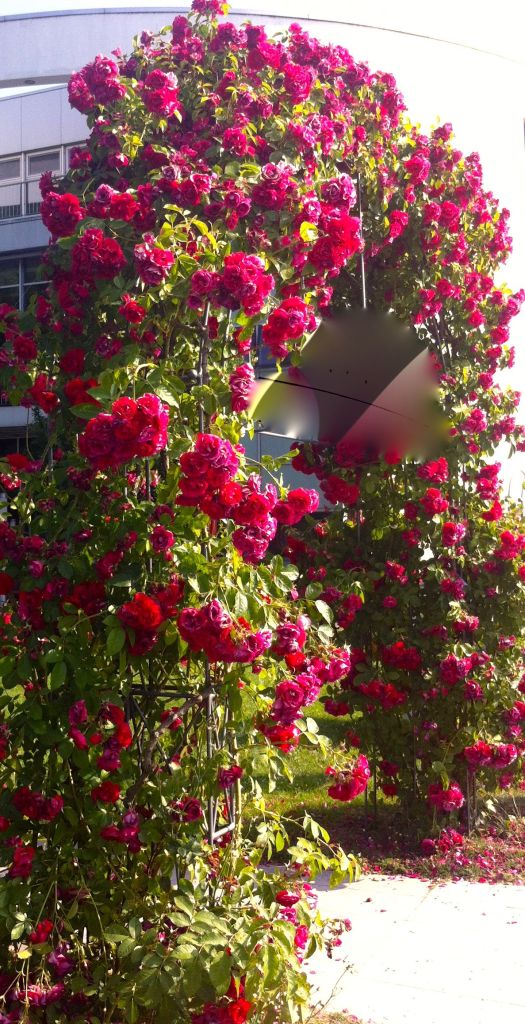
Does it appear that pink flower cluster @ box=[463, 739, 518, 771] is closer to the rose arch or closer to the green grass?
the green grass

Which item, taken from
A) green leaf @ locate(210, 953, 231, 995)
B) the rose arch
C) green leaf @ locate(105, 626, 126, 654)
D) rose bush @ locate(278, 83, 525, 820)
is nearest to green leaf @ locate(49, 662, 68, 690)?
the rose arch

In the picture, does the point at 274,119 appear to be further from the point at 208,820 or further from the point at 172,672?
the point at 208,820

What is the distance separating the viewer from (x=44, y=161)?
21109 millimetres

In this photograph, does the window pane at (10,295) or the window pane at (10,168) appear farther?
the window pane at (10,295)

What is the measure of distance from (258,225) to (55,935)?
6.91 ft

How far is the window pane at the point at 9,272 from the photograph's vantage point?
22859 mm

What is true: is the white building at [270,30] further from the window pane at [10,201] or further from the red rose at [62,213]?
the red rose at [62,213]

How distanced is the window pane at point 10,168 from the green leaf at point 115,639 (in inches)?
835

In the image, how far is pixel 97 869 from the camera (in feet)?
8.50

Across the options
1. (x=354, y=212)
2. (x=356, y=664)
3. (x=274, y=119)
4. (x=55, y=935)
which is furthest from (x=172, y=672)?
(x=354, y=212)

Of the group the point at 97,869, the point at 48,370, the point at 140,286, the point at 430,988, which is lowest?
the point at 430,988

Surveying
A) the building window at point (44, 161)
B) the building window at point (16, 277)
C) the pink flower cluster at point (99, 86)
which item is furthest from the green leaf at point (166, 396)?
the building window at point (16, 277)

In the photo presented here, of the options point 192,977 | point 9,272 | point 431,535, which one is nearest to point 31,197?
point 9,272

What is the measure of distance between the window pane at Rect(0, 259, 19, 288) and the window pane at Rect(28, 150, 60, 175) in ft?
7.46
